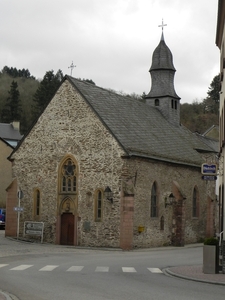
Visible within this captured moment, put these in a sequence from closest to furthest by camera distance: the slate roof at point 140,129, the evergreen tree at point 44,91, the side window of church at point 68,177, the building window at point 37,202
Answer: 1. the slate roof at point 140,129
2. the side window of church at point 68,177
3. the building window at point 37,202
4. the evergreen tree at point 44,91

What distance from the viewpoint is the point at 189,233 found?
36531 millimetres

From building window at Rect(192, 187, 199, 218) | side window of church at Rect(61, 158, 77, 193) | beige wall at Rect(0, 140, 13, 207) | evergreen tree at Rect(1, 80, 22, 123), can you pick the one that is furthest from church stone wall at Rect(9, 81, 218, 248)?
evergreen tree at Rect(1, 80, 22, 123)

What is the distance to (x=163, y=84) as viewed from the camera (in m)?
43.0

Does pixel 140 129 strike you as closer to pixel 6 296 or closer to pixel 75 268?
pixel 75 268

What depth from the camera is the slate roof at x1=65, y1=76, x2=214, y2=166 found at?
3141 centimetres

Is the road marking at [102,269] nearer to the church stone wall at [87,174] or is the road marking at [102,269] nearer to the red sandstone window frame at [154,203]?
the church stone wall at [87,174]

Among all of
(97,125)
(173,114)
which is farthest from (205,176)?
(173,114)

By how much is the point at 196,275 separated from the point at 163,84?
28010 millimetres

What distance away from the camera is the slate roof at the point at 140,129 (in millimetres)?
31406

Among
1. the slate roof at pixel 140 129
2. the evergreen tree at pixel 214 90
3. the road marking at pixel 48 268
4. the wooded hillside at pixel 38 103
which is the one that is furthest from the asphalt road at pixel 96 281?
the evergreen tree at pixel 214 90

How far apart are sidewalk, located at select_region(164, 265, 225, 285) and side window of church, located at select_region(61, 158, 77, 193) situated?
47.0 ft

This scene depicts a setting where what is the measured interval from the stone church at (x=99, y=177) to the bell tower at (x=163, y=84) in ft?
20.1

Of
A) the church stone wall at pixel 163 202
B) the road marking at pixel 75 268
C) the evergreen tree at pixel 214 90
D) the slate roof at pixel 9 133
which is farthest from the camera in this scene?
the evergreen tree at pixel 214 90

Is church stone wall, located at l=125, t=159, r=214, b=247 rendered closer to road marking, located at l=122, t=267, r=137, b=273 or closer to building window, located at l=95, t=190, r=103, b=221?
building window, located at l=95, t=190, r=103, b=221
